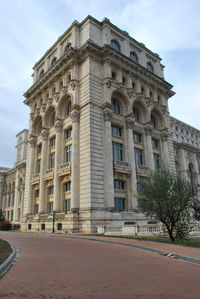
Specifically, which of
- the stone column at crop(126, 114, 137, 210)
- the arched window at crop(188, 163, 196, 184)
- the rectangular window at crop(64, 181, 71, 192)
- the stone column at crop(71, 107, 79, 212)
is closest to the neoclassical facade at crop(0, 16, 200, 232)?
the stone column at crop(126, 114, 137, 210)

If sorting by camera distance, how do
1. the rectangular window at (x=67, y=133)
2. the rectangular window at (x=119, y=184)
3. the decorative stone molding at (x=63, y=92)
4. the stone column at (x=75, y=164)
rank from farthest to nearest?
the decorative stone molding at (x=63, y=92), the rectangular window at (x=67, y=133), the rectangular window at (x=119, y=184), the stone column at (x=75, y=164)

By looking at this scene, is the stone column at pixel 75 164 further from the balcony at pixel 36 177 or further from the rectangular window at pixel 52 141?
the balcony at pixel 36 177

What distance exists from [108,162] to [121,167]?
2406 millimetres

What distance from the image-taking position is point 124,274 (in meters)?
7.40

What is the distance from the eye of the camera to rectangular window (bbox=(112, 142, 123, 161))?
32031mm

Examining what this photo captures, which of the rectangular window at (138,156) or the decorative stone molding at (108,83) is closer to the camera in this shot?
the decorative stone molding at (108,83)

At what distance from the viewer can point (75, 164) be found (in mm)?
29219

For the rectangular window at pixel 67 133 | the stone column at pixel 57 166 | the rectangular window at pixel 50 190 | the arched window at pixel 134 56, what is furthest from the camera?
the arched window at pixel 134 56

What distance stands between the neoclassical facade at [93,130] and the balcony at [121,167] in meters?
0.14

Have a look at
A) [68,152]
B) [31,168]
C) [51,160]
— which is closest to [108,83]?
[68,152]

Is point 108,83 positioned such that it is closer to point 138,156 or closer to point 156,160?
point 138,156

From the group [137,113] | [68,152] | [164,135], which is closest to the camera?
[68,152]

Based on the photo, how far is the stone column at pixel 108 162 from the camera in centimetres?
2769

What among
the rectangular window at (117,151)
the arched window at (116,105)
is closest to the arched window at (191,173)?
the rectangular window at (117,151)
